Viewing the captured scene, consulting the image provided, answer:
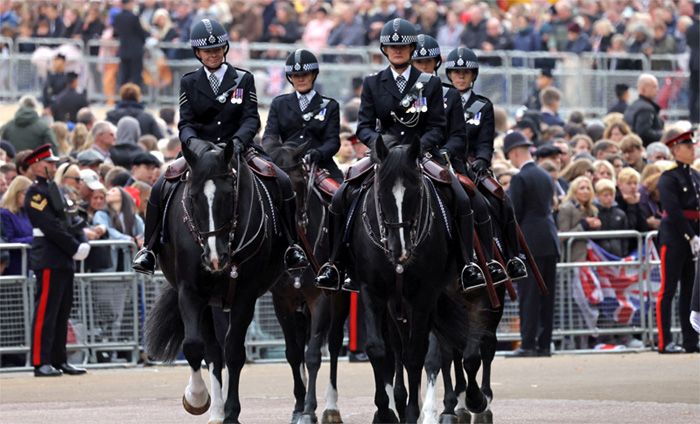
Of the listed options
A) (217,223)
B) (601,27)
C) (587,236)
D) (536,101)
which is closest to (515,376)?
(587,236)

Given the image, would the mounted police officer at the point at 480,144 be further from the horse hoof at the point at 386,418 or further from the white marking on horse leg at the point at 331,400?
the horse hoof at the point at 386,418

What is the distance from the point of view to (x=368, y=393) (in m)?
18.2

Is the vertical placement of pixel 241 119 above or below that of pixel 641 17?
below

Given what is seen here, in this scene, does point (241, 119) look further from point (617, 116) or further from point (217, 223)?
point (617, 116)

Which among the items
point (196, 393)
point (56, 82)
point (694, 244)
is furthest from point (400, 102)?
point (56, 82)

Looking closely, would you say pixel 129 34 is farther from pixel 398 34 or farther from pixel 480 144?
pixel 398 34

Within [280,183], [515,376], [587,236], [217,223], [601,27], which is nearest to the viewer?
[217,223]

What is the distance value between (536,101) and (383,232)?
19.9 m

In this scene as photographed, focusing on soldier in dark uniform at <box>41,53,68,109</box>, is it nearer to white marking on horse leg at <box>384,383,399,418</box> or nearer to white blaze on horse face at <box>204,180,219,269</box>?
white marking on horse leg at <box>384,383,399,418</box>

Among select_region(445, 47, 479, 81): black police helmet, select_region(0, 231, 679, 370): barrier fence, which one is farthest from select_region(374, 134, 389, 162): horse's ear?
select_region(0, 231, 679, 370): barrier fence

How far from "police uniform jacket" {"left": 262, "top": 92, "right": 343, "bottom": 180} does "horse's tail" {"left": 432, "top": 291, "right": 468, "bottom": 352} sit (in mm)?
2396

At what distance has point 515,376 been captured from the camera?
19.9 m

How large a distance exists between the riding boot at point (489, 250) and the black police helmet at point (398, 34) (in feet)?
5.57

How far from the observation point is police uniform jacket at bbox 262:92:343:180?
17.4 metres
